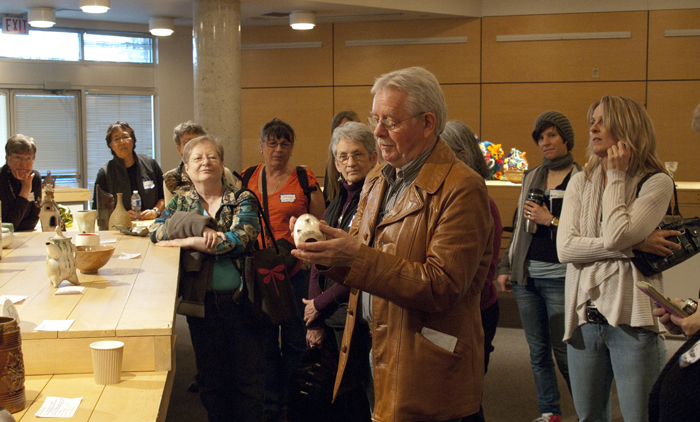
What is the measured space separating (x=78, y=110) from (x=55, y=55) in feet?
2.55

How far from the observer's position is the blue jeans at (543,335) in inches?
117

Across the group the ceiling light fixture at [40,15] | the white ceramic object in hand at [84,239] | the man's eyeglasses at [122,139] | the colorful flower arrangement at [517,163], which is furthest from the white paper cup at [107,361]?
the ceiling light fixture at [40,15]

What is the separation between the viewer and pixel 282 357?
11.0 feet

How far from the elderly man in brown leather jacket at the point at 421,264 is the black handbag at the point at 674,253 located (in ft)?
2.84

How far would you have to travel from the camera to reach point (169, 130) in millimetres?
8445

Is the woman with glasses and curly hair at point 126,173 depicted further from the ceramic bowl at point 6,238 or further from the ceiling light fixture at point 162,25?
the ceiling light fixture at point 162,25

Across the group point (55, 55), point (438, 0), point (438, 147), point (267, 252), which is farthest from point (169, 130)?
point (438, 147)

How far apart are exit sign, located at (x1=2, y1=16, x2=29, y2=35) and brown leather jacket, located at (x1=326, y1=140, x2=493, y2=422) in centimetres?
770

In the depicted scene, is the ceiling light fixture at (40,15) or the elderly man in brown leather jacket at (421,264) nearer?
the elderly man in brown leather jacket at (421,264)

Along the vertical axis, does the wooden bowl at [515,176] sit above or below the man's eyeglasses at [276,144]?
below

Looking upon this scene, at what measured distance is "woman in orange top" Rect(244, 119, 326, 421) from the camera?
323 cm

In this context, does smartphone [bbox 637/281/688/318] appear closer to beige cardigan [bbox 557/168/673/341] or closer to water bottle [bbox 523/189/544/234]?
beige cardigan [bbox 557/168/673/341]

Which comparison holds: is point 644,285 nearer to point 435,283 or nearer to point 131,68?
point 435,283

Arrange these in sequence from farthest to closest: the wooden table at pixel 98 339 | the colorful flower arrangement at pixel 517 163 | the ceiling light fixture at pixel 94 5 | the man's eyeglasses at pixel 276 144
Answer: the ceiling light fixture at pixel 94 5 < the colorful flower arrangement at pixel 517 163 < the man's eyeglasses at pixel 276 144 < the wooden table at pixel 98 339
